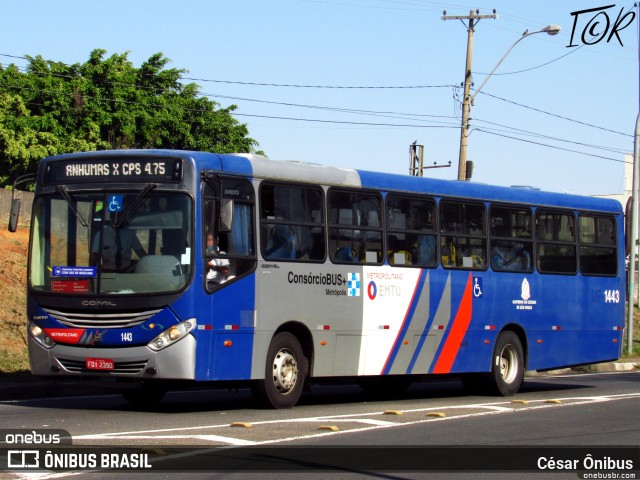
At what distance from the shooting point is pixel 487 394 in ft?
63.1

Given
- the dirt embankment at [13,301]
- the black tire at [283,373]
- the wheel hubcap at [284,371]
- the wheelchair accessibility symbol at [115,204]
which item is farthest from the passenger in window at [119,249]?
the dirt embankment at [13,301]

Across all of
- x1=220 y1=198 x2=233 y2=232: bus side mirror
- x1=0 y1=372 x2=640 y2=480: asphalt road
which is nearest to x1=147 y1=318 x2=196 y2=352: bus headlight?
x1=0 y1=372 x2=640 y2=480: asphalt road

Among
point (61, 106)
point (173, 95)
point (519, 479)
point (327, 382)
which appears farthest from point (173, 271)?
point (173, 95)

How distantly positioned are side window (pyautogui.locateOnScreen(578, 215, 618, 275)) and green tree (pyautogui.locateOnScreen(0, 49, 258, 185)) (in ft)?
113

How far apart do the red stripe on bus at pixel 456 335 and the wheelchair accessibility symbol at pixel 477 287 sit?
130 millimetres

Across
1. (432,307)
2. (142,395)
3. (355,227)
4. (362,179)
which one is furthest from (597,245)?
(142,395)

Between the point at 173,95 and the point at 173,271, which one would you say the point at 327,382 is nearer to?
the point at 173,271

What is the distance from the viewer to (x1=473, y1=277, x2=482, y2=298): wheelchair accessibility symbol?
18403 mm

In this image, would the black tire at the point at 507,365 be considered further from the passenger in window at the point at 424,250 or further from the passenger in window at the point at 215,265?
the passenger in window at the point at 215,265

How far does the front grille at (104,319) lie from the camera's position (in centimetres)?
1383

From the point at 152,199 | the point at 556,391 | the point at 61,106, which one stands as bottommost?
the point at 556,391

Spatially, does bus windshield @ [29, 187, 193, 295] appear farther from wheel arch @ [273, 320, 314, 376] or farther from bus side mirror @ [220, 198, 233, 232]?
wheel arch @ [273, 320, 314, 376]

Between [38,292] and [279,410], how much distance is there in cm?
337

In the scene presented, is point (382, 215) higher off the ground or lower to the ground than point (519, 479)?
higher
